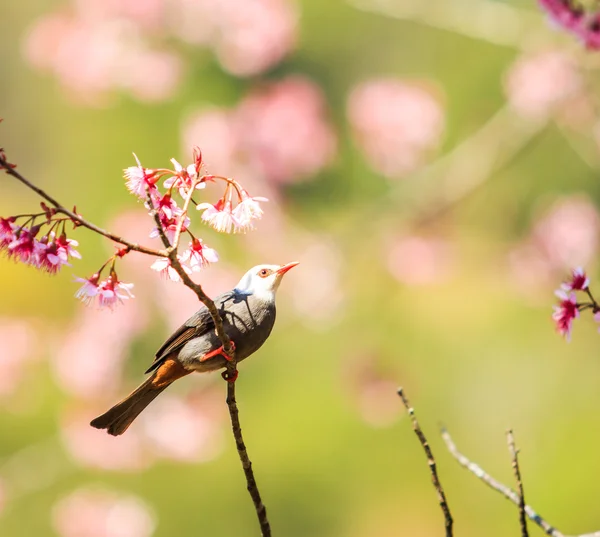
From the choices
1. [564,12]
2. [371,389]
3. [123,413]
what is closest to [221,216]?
[123,413]

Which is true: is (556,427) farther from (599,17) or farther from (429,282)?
(599,17)

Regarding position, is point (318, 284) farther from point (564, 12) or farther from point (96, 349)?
point (564, 12)

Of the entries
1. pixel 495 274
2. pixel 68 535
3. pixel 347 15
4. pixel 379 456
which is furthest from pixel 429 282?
pixel 68 535

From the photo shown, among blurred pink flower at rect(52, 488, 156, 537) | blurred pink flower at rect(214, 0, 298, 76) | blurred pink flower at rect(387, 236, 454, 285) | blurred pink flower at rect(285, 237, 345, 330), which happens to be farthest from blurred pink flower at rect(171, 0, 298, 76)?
blurred pink flower at rect(52, 488, 156, 537)

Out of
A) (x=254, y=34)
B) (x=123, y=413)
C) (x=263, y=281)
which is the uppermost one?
(x=254, y=34)

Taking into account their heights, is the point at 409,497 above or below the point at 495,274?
below
